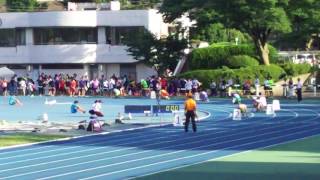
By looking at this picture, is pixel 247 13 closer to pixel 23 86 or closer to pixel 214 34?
pixel 214 34

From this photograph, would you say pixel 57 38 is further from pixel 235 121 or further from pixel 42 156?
pixel 42 156

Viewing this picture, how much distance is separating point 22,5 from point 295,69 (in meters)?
35.5

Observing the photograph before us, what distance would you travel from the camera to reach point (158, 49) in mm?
59094

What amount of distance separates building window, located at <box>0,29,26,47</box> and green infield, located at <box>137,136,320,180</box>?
→ 5386cm

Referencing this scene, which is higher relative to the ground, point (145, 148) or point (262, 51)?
point (262, 51)

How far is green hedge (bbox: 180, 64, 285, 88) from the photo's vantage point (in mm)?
52253

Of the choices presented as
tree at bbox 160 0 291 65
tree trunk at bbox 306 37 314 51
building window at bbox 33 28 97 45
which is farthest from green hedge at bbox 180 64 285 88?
tree trunk at bbox 306 37 314 51

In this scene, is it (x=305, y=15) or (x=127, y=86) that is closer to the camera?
(x=305, y=15)

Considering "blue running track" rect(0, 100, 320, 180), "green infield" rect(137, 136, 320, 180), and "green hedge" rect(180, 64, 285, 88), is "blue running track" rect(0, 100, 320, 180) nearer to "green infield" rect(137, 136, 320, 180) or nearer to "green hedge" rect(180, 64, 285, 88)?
"green infield" rect(137, 136, 320, 180)

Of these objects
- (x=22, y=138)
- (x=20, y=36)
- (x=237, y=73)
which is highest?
(x=20, y=36)

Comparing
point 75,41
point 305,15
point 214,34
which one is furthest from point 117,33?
point 305,15

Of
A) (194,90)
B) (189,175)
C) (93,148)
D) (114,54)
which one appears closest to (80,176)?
(189,175)

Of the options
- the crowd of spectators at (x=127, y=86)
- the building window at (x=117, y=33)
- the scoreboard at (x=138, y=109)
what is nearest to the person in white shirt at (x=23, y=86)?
the crowd of spectators at (x=127, y=86)

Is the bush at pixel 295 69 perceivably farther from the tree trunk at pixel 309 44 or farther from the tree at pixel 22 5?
the tree at pixel 22 5
